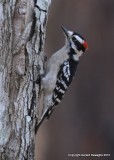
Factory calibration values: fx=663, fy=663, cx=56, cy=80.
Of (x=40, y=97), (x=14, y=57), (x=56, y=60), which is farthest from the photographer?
(x=56, y=60)

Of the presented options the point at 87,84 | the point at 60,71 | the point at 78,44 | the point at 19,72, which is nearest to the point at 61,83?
the point at 60,71

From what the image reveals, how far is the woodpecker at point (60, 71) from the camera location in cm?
634

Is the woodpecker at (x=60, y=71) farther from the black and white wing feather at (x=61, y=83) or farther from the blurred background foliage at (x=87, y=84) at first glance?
the blurred background foliage at (x=87, y=84)

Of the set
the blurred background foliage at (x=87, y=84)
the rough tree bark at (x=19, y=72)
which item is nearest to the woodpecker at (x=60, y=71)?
the rough tree bark at (x=19, y=72)

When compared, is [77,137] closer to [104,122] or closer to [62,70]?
[104,122]

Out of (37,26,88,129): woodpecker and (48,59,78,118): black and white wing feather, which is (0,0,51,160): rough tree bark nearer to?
(37,26,88,129): woodpecker

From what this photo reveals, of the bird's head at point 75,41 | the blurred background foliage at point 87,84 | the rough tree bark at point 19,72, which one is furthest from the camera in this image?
the blurred background foliage at point 87,84

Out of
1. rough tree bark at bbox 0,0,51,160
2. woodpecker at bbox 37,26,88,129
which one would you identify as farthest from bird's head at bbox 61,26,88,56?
rough tree bark at bbox 0,0,51,160

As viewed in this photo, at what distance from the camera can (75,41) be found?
6551mm

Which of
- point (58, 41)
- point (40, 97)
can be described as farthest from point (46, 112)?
point (58, 41)

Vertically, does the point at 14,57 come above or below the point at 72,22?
below

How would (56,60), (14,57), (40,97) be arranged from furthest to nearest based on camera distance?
(56,60), (40,97), (14,57)

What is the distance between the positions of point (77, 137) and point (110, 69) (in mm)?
993

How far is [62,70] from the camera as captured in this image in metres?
6.48
